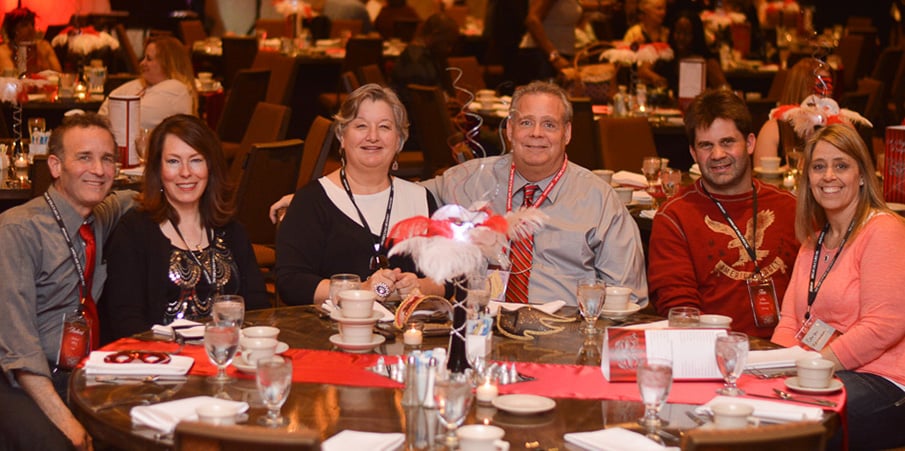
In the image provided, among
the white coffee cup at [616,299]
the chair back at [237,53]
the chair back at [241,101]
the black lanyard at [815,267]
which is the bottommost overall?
the white coffee cup at [616,299]

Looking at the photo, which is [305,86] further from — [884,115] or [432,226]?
[432,226]

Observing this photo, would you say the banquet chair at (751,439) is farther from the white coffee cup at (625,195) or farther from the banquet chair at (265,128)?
the banquet chair at (265,128)

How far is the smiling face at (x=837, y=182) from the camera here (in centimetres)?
340

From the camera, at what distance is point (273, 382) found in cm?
230

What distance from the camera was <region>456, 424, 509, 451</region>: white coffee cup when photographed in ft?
6.99

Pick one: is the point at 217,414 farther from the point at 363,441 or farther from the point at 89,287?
the point at 89,287

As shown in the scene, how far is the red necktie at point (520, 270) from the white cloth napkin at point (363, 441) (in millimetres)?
1607

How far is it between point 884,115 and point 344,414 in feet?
32.9

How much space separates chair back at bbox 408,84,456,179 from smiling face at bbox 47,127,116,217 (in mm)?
3819

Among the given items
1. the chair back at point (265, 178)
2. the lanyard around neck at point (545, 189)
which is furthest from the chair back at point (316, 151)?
the lanyard around neck at point (545, 189)

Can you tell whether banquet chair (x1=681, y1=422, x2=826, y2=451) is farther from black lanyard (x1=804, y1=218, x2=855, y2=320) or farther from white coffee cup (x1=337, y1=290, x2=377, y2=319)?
black lanyard (x1=804, y1=218, x2=855, y2=320)

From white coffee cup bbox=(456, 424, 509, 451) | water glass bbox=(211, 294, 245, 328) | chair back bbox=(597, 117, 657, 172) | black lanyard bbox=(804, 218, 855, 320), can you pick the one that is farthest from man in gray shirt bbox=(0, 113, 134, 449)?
chair back bbox=(597, 117, 657, 172)

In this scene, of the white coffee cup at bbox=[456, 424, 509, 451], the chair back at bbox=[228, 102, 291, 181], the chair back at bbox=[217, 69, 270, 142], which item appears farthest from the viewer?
the chair back at bbox=[217, 69, 270, 142]

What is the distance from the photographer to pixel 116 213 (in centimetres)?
371
